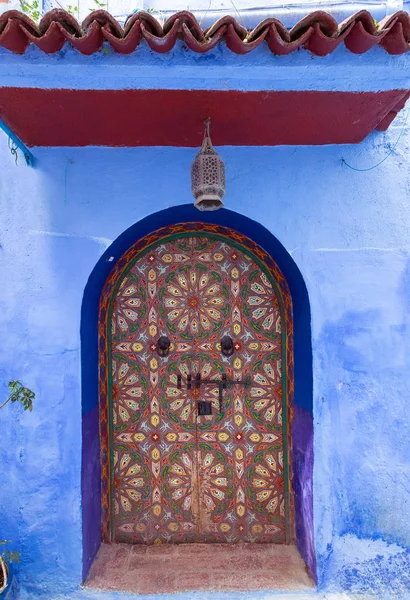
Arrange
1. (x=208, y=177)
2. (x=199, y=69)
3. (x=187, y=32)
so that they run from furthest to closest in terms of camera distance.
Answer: (x=208, y=177), (x=199, y=69), (x=187, y=32)

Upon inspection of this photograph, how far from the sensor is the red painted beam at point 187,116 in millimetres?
2305

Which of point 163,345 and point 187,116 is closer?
point 187,116

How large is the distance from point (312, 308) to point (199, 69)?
154 centimetres

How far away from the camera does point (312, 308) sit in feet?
9.34

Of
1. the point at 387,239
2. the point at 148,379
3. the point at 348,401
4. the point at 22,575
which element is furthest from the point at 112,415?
the point at 387,239

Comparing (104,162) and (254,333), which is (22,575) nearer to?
(254,333)

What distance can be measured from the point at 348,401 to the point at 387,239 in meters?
1.07

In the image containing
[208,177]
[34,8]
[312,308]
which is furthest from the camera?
[312,308]

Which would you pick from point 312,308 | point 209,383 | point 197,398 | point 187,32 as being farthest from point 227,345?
point 187,32

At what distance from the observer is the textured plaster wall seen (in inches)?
109

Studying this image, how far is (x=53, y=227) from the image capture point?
113 inches

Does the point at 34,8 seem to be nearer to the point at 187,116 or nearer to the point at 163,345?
the point at 187,116

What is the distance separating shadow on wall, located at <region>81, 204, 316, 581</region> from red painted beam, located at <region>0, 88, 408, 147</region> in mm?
505

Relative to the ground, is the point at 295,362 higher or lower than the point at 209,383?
higher
